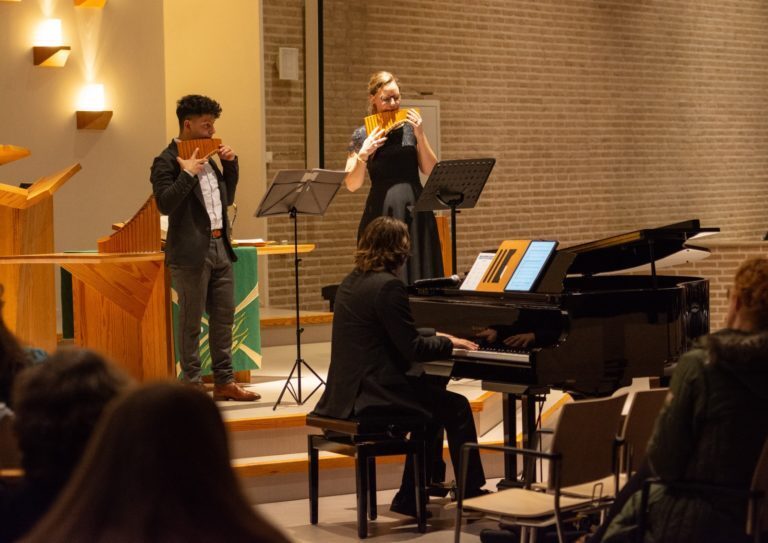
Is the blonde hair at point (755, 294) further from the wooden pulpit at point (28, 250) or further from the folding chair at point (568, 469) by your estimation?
the wooden pulpit at point (28, 250)

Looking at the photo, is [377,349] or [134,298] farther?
[134,298]

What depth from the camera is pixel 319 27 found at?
1040 cm

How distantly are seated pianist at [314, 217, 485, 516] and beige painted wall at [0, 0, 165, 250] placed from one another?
398 cm

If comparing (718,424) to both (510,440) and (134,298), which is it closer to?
(510,440)

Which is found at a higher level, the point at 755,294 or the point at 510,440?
the point at 755,294

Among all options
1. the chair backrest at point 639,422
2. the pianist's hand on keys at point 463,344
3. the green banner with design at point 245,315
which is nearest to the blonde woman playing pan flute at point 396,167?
the green banner with design at point 245,315

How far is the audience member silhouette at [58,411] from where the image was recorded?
2.06m

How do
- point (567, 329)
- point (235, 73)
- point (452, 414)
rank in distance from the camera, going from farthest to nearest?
point (235, 73) → point (452, 414) → point (567, 329)

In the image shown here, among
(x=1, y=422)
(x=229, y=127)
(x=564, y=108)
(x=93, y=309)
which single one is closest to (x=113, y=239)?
(x=93, y=309)

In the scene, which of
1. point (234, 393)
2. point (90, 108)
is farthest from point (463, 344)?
point (90, 108)

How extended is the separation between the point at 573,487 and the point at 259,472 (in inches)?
79.4

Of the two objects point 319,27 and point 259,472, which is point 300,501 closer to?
point 259,472

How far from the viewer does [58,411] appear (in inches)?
81.5

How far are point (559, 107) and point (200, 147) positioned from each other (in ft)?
23.4
